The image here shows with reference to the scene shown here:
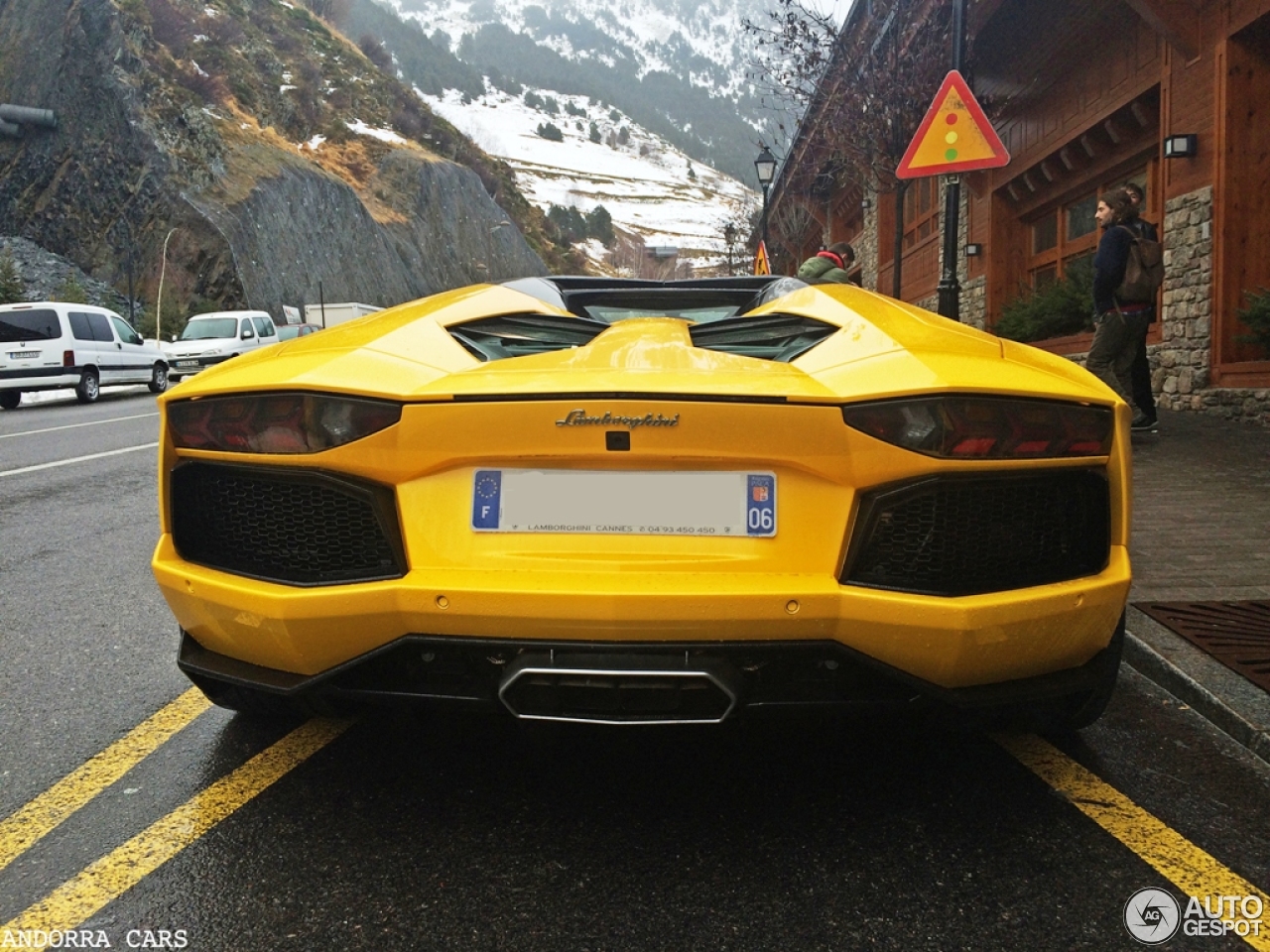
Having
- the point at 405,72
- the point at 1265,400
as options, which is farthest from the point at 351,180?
the point at 405,72

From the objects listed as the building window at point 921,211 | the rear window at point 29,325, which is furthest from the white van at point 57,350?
the building window at point 921,211

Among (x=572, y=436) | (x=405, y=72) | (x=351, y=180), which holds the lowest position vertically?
(x=572, y=436)

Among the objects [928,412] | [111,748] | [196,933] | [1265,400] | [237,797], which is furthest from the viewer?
[1265,400]

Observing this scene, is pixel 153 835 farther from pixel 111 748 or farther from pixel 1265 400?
pixel 1265 400

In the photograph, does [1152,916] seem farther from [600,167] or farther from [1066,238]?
[600,167]

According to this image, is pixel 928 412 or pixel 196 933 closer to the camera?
pixel 196 933

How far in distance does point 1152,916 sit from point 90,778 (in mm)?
2296

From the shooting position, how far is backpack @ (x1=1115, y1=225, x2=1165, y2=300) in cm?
699

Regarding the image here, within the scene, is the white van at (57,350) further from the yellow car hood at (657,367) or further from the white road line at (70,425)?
the yellow car hood at (657,367)

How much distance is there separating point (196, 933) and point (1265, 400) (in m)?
8.89

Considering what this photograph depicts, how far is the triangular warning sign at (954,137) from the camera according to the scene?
631 cm

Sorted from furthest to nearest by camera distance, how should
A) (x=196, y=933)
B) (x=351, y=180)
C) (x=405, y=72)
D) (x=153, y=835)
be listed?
(x=405, y=72)
(x=351, y=180)
(x=153, y=835)
(x=196, y=933)

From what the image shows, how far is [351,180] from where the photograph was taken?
175ft

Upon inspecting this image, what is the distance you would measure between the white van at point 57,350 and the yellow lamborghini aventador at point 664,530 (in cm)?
1691
